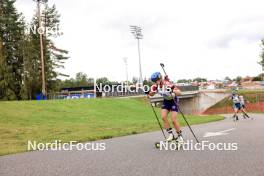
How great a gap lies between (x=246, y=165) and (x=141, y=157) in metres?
2.27

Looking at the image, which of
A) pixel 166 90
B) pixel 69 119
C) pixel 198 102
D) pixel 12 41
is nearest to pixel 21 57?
pixel 12 41

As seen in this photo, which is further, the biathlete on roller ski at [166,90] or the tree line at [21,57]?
the tree line at [21,57]

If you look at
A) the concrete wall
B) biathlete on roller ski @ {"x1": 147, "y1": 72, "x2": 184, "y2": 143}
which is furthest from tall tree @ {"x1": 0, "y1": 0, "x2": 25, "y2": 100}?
biathlete on roller ski @ {"x1": 147, "y1": 72, "x2": 184, "y2": 143}

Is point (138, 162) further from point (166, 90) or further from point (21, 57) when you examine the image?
point (21, 57)

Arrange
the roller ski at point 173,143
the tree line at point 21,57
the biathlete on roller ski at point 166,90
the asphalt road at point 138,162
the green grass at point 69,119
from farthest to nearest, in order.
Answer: the tree line at point 21,57
the green grass at point 69,119
the biathlete on roller ski at point 166,90
the roller ski at point 173,143
the asphalt road at point 138,162

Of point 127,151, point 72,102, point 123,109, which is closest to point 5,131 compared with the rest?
point 127,151

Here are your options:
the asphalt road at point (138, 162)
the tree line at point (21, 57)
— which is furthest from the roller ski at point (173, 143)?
the tree line at point (21, 57)

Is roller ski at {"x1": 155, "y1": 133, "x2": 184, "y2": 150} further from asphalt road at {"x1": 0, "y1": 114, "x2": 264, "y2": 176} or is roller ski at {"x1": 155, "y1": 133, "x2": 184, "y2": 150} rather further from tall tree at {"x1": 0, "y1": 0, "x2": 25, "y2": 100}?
tall tree at {"x1": 0, "y1": 0, "x2": 25, "y2": 100}

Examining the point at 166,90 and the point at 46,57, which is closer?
the point at 166,90

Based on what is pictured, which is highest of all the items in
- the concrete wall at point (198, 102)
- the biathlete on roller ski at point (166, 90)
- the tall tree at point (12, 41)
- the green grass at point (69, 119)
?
the tall tree at point (12, 41)

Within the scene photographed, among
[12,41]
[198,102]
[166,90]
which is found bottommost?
[198,102]

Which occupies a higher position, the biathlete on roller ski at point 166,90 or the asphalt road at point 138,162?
the biathlete on roller ski at point 166,90

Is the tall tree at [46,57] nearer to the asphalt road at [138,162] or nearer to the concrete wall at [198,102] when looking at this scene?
the concrete wall at [198,102]

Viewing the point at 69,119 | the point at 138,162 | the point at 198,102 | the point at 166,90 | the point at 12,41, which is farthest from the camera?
the point at 198,102
